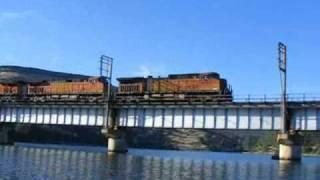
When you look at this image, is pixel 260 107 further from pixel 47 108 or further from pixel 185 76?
pixel 47 108

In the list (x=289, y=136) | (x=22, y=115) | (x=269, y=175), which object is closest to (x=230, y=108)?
(x=289, y=136)

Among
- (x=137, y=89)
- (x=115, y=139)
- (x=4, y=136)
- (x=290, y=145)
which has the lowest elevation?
(x=4, y=136)

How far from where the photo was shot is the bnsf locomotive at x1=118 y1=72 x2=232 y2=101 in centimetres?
8450

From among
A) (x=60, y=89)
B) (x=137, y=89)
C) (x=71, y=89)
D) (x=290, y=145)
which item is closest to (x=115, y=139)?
(x=137, y=89)

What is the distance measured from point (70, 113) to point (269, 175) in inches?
2027

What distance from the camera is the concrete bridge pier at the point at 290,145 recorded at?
75.6 metres

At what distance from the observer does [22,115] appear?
104625mm

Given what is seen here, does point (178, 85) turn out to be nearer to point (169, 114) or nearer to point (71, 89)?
point (169, 114)

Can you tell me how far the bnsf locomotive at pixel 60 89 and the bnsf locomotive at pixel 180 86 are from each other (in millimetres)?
4855

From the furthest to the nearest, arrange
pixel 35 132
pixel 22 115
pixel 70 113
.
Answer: pixel 35 132 < pixel 22 115 < pixel 70 113

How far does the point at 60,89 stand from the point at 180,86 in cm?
2635

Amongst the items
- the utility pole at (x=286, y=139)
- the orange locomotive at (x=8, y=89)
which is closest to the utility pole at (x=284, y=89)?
the utility pole at (x=286, y=139)

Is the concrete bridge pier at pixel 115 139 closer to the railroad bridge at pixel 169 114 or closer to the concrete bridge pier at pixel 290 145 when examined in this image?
the railroad bridge at pixel 169 114

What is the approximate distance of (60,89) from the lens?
104 metres
